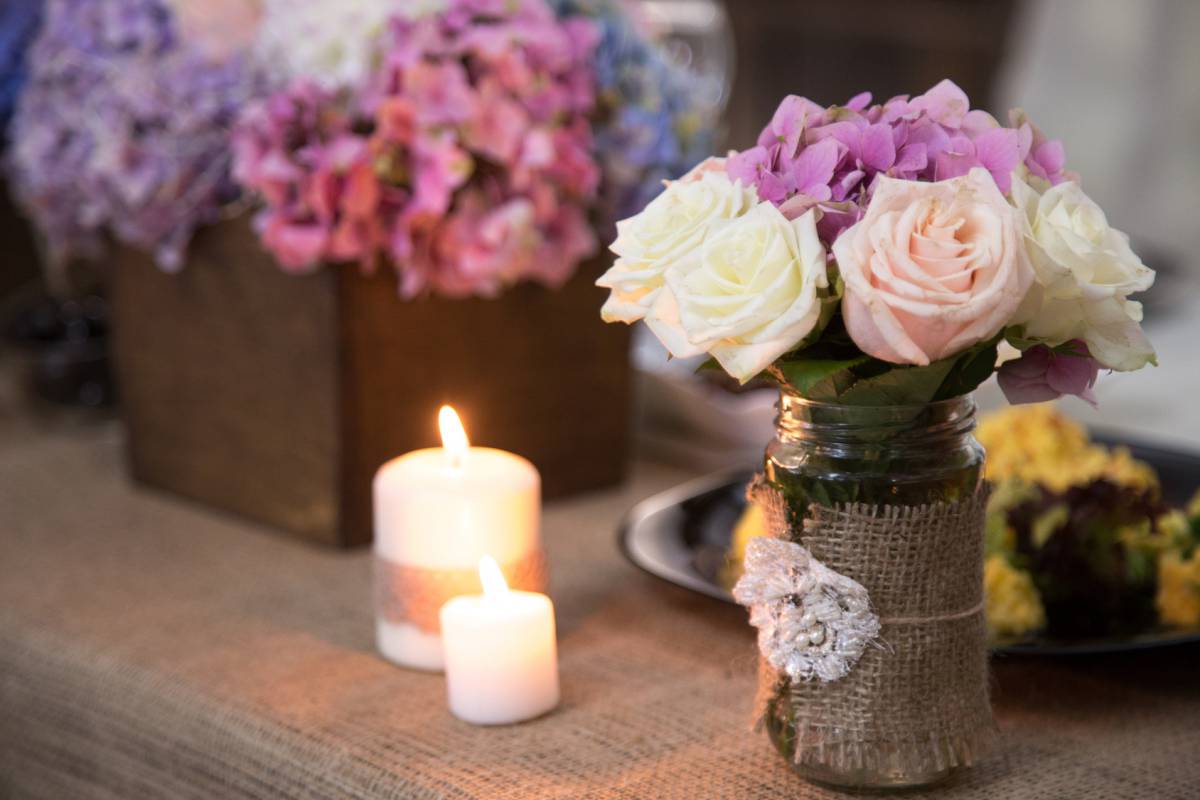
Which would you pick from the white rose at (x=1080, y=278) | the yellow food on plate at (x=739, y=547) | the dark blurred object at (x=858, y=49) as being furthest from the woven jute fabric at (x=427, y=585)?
the dark blurred object at (x=858, y=49)

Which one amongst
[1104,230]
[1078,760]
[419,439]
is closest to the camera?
[1104,230]

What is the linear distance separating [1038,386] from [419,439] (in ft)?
1.71

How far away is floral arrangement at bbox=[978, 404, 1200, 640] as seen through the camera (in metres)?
0.70

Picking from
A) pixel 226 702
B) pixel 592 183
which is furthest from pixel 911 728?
pixel 592 183

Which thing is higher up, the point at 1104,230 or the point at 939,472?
the point at 1104,230

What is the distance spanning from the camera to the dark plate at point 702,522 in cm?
79

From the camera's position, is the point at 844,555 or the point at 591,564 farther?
the point at 591,564

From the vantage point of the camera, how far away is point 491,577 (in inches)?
26.4

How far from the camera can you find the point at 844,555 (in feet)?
1.78

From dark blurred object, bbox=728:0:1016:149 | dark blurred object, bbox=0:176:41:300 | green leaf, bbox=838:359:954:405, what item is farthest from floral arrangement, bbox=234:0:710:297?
dark blurred object, bbox=728:0:1016:149

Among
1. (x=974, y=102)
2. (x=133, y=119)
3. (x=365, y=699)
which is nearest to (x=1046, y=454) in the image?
(x=365, y=699)

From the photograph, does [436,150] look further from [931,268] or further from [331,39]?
[931,268]

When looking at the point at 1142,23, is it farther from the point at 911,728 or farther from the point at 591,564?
the point at 911,728

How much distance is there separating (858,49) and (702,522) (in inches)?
71.6
